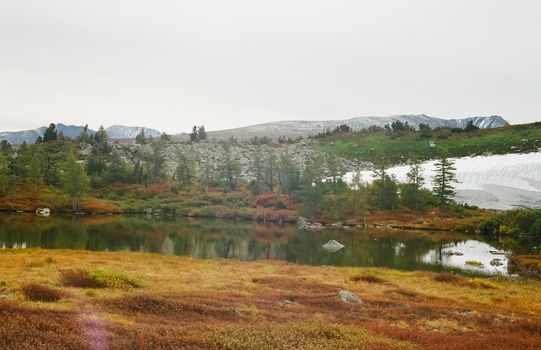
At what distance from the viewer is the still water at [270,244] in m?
55.0

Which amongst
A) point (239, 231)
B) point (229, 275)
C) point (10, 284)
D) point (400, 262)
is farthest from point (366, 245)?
point (10, 284)

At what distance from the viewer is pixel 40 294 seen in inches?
767

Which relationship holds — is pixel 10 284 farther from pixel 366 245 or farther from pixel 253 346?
pixel 366 245

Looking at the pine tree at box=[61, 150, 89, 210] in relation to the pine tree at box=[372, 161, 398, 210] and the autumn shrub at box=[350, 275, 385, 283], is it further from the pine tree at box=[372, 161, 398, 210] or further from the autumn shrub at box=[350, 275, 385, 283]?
the autumn shrub at box=[350, 275, 385, 283]

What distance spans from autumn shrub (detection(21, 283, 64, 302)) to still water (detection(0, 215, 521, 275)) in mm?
34748

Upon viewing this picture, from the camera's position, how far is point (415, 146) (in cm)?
18912

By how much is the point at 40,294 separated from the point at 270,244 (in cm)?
5187

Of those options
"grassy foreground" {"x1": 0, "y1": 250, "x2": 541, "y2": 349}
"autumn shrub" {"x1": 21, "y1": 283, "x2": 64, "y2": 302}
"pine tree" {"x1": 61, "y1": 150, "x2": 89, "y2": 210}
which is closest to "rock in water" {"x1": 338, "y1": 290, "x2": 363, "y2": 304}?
"grassy foreground" {"x1": 0, "y1": 250, "x2": 541, "y2": 349}

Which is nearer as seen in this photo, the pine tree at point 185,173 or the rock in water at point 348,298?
the rock in water at point 348,298

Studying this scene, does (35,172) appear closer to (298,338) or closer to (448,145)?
(298,338)

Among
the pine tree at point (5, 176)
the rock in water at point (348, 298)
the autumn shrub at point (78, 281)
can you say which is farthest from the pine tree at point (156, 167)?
the rock in water at point (348, 298)

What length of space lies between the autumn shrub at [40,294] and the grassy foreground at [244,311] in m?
0.07

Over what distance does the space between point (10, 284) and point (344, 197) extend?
100297 millimetres

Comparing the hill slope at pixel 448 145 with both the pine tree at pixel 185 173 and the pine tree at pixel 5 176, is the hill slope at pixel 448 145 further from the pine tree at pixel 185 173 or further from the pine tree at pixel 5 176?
the pine tree at pixel 5 176
